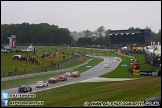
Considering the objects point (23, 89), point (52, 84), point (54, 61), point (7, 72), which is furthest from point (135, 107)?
point (54, 61)

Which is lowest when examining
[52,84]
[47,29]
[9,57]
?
[52,84]

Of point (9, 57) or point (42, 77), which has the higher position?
point (9, 57)

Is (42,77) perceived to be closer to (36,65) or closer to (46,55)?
(36,65)

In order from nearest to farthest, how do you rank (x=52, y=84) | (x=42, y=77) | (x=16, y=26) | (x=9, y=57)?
1. (x=52, y=84)
2. (x=42, y=77)
3. (x=9, y=57)
4. (x=16, y=26)

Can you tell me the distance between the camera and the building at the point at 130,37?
94438 millimetres

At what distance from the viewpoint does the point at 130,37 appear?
97125 millimetres

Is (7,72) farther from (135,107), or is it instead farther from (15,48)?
(135,107)

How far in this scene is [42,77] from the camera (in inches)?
1628

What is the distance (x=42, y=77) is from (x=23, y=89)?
1529 cm

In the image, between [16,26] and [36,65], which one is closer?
[36,65]

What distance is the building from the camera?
9444cm

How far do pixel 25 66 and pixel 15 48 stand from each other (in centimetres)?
1171

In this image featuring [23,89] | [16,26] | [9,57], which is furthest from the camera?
[16,26]

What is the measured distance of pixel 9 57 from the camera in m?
47.3
